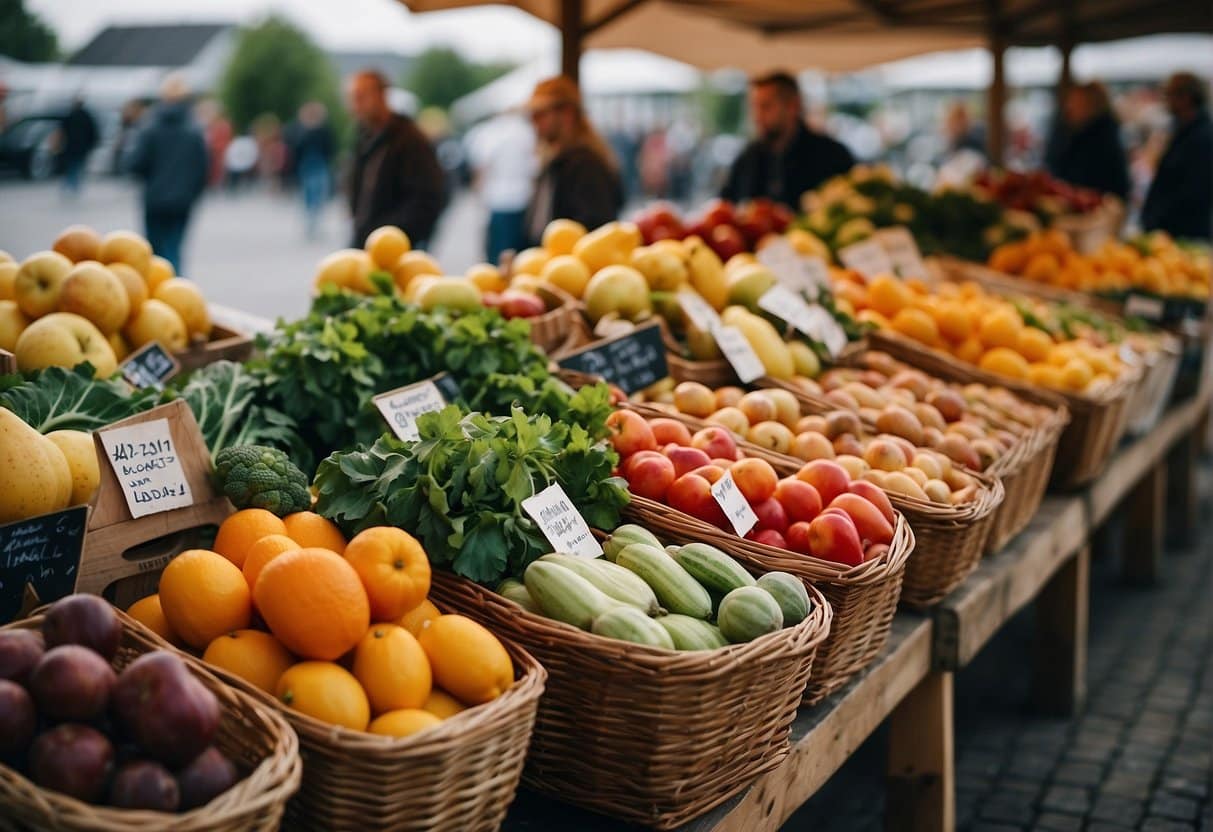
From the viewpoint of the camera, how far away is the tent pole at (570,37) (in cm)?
504

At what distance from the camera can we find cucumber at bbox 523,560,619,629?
1768mm

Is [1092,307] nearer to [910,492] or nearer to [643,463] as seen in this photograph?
[910,492]

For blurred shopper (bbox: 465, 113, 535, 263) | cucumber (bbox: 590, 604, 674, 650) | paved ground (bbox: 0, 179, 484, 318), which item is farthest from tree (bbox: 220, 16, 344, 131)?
cucumber (bbox: 590, 604, 674, 650)

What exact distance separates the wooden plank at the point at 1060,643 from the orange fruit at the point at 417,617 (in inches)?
111

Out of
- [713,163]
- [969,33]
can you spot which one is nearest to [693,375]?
[969,33]

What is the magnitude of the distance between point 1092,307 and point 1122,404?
1.35 metres

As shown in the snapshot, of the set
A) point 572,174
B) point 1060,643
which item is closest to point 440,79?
point 572,174

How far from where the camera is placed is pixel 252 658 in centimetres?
162

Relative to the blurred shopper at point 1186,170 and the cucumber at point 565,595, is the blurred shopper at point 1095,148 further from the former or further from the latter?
the cucumber at point 565,595

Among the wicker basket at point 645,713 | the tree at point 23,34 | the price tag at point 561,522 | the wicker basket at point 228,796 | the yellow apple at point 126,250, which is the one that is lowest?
the wicker basket at point 645,713

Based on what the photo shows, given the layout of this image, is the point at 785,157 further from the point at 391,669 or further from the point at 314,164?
the point at 314,164

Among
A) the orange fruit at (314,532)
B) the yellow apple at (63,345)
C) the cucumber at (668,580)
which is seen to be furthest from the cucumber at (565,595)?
the yellow apple at (63,345)

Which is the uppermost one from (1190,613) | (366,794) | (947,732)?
(366,794)

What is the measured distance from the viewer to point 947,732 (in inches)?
112
